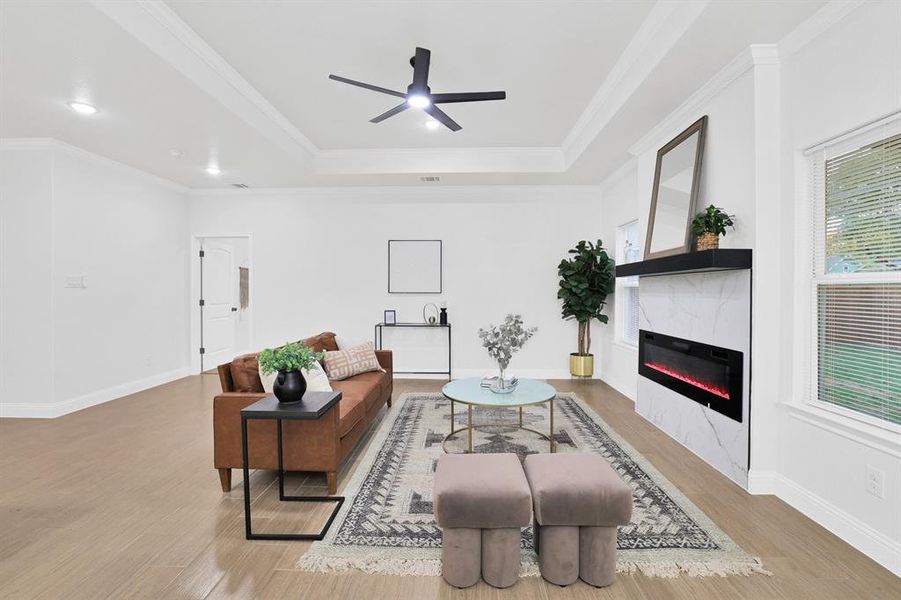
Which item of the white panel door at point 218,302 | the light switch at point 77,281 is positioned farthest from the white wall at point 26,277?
the white panel door at point 218,302

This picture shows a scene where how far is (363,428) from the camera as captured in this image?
10.9 feet

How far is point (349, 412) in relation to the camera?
2.96 m

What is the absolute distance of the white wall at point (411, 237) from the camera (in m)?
6.11

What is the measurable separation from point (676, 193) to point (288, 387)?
131 inches

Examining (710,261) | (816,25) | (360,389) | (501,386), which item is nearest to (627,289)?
(710,261)

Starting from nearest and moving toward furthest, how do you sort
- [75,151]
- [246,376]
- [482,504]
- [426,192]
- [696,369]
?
[482,504] < [246,376] < [696,369] < [75,151] < [426,192]

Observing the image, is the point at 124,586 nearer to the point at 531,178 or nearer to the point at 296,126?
the point at 296,126

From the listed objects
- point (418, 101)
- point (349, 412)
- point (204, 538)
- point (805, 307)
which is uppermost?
point (418, 101)

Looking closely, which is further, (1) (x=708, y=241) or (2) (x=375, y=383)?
(2) (x=375, y=383)

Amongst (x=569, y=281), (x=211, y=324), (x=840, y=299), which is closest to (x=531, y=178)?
(x=569, y=281)

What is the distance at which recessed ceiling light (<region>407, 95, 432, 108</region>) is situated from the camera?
293 cm

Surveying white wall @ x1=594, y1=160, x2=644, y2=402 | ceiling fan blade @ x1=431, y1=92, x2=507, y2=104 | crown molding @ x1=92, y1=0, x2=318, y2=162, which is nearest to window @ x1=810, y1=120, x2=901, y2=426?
ceiling fan blade @ x1=431, y1=92, x2=507, y2=104

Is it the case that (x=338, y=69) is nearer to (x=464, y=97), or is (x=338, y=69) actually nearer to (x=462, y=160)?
(x=464, y=97)

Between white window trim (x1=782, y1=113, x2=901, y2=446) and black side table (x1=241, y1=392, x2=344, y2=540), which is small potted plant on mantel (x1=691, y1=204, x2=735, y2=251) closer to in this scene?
white window trim (x1=782, y1=113, x2=901, y2=446)
